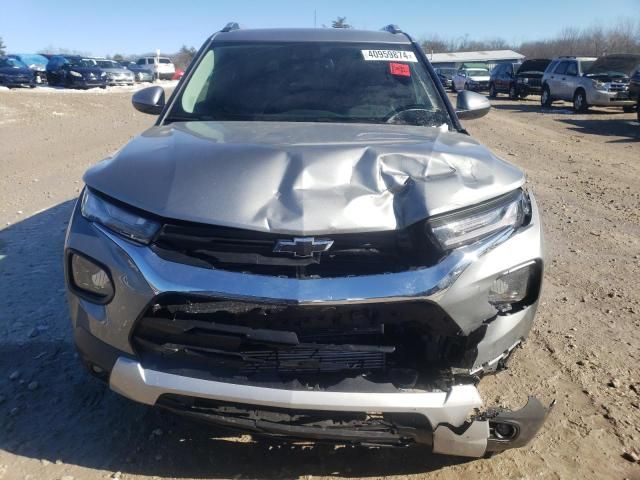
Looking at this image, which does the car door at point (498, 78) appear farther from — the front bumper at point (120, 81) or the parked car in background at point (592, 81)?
the front bumper at point (120, 81)

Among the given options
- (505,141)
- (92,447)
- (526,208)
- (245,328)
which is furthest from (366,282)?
(505,141)

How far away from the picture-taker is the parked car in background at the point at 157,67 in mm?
43844

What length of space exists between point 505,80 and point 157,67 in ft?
83.6

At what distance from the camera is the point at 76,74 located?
29.5m

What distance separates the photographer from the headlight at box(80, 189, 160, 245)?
2295 mm

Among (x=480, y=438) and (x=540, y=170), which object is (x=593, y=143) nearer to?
(x=540, y=170)

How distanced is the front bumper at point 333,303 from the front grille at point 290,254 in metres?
0.06

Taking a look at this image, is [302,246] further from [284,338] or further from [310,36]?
[310,36]

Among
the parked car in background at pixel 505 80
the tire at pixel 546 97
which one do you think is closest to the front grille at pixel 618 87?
the tire at pixel 546 97

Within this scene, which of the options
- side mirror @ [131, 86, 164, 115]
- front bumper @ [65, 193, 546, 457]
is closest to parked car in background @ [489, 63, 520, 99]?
side mirror @ [131, 86, 164, 115]

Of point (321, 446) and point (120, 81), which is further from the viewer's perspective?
point (120, 81)

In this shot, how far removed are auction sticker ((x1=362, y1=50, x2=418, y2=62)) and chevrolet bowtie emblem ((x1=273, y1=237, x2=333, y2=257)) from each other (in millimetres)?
2149

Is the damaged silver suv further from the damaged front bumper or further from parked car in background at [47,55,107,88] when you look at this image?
parked car in background at [47,55,107,88]

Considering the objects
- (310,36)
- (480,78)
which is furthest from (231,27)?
(480,78)
